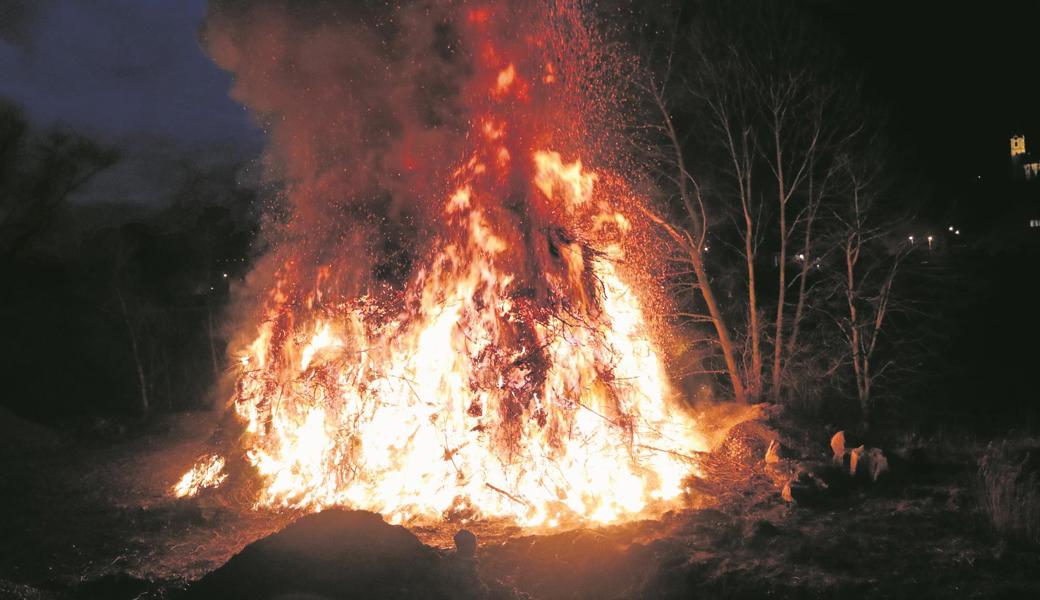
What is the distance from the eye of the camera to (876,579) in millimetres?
5566

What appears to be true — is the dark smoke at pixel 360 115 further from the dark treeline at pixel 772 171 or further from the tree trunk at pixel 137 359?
the tree trunk at pixel 137 359

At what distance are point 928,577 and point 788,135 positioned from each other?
32.6 ft

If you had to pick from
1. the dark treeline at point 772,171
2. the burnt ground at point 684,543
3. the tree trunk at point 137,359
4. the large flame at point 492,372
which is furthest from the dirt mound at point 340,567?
the tree trunk at point 137,359

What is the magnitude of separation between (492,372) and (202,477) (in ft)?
15.4

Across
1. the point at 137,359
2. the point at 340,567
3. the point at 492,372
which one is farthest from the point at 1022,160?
the point at 340,567

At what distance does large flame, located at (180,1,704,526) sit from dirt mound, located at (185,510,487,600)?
2.32 meters

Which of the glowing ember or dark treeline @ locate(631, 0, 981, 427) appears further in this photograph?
dark treeline @ locate(631, 0, 981, 427)

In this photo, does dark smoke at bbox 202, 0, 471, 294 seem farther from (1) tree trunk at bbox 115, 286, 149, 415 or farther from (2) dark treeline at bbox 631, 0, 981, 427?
(1) tree trunk at bbox 115, 286, 149, 415

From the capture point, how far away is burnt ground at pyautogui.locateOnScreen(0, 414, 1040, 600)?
5613 mm

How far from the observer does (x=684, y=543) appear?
653cm

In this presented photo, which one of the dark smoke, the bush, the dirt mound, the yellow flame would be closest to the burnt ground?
the bush

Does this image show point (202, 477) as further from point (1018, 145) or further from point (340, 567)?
point (1018, 145)

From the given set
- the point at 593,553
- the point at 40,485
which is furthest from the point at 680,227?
the point at 40,485

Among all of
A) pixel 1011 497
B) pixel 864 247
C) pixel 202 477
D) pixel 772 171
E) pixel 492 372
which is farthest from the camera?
pixel 864 247
